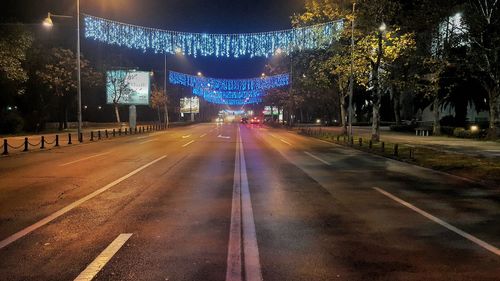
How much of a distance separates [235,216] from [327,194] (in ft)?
12.3

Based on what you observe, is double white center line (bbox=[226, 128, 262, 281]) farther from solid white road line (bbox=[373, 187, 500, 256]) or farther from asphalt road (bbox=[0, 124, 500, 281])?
solid white road line (bbox=[373, 187, 500, 256])

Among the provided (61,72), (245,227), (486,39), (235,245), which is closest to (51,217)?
(245,227)

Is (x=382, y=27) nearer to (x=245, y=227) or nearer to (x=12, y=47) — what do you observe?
(x=12, y=47)

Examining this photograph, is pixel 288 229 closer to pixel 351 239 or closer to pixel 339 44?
pixel 351 239

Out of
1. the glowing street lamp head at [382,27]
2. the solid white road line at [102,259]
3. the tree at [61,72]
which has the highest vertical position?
the glowing street lamp head at [382,27]

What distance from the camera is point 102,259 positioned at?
6.93 m

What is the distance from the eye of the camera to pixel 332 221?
31.4 feet

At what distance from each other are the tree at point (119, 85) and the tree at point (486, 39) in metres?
42.2

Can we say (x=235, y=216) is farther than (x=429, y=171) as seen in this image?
No

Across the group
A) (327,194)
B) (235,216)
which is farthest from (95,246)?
(327,194)

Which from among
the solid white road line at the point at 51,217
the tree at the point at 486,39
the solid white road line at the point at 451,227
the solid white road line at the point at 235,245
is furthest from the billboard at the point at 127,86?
the solid white road line at the point at 451,227

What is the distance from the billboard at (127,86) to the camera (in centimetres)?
6450

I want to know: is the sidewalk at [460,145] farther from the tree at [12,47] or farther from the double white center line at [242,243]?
the tree at [12,47]

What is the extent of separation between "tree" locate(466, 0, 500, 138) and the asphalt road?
2148 cm
